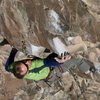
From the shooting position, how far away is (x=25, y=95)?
8508 millimetres

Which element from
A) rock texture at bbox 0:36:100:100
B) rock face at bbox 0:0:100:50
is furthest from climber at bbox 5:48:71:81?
rock texture at bbox 0:36:100:100

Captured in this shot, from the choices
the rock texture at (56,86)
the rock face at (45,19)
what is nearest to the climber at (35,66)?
the rock face at (45,19)

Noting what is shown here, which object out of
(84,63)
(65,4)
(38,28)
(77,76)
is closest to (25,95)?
(77,76)

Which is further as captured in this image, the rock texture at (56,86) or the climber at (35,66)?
the rock texture at (56,86)

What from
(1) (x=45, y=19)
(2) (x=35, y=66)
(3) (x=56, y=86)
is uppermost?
(1) (x=45, y=19)

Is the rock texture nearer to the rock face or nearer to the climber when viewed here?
the rock face

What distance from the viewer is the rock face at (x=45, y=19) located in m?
5.67

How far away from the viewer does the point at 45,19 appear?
5910 millimetres

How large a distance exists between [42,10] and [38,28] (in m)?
0.50

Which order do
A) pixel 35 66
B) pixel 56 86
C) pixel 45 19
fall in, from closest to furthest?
pixel 35 66
pixel 45 19
pixel 56 86

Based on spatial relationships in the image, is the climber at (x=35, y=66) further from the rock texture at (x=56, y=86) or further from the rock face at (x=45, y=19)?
the rock texture at (x=56, y=86)

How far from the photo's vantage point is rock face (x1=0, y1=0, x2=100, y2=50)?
5.67 metres

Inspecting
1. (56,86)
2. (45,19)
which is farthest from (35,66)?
(56,86)

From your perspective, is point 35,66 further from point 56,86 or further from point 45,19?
point 56,86
